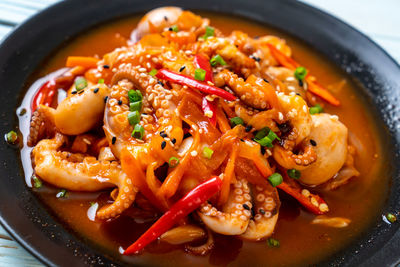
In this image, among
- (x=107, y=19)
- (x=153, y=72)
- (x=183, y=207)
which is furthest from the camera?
(x=107, y=19)

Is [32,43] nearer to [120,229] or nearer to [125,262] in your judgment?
[120,229]

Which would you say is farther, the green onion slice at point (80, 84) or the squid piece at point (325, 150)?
the green onion slice at point (80, 84)

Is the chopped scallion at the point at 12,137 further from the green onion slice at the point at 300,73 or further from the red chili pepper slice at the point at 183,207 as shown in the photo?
the green onion slice at the point at 300,73

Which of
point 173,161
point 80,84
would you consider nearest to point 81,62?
point 80,84

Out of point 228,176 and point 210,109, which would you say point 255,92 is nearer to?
point 210,109

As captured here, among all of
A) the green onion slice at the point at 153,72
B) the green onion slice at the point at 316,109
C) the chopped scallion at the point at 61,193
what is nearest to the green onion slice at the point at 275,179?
the green onion slice at the point at 316,109

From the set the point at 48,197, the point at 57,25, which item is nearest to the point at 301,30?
the point at 57,25

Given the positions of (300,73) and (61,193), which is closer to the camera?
(61,193)
